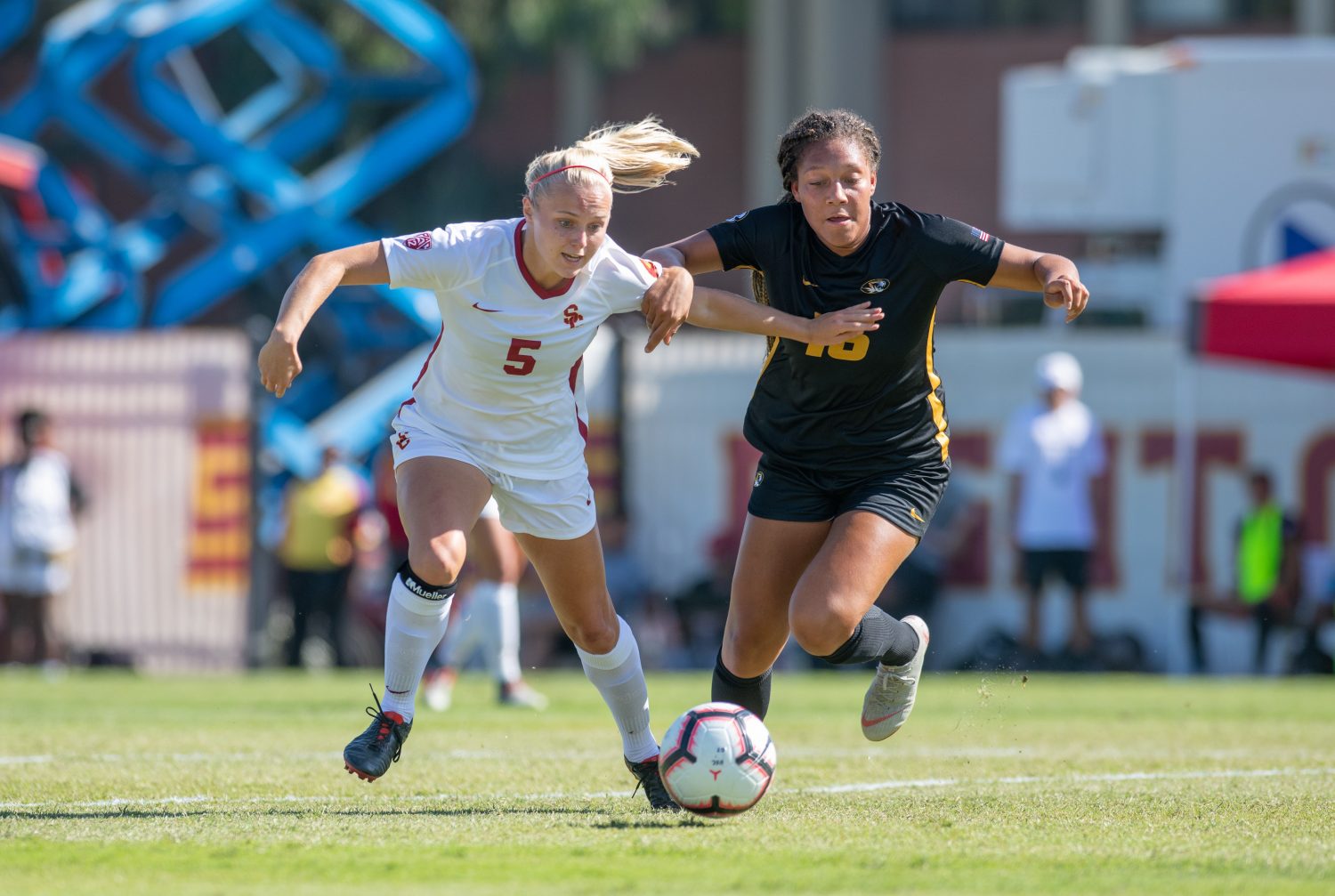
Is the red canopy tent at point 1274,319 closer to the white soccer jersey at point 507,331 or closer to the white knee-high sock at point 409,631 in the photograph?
the white soccer jersey at point 507,331

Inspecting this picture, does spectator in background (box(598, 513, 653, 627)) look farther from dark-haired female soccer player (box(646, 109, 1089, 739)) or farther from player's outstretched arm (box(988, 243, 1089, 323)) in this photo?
player's outstretched arm (box(988, 243, 1089, 323))

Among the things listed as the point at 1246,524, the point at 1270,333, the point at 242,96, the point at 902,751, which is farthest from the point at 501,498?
the point at 242,96

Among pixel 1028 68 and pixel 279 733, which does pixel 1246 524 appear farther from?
pixel 1028 68

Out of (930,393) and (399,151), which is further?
(399,151)

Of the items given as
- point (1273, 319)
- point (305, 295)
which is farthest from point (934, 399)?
point (1273, 319)

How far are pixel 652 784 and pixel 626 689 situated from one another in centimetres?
32

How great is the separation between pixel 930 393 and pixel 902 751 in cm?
238

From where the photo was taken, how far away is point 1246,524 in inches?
585

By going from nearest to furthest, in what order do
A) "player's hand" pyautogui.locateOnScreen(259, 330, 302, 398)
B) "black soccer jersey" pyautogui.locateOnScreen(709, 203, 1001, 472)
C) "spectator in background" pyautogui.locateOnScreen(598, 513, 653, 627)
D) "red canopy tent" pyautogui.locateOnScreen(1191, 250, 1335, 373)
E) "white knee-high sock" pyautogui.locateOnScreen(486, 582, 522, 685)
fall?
→ 1. "player's hand" pyautogui.locateOnScreen(259, 330, 302, 398)
2. "black soccer jersey" pyautogui.locateOnScreen(709, 203, 1001, 472)
3. "white knee-high sock" pyautogui.locateOnScreen(486, 582, 522, 685)
4. "red canopy tent" pyautogui.locateOnScreen(1191, 250, 1335, 373)
5. "spectator in background" pyautogui.locateOnScreen(598, 513, 653, 627)

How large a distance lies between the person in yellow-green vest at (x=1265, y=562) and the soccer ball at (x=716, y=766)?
9.96 metres

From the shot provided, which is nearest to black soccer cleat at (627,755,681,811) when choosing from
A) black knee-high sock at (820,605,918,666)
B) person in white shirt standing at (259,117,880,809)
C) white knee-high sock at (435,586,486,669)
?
person in white shirt standing at (259,117,880,809)

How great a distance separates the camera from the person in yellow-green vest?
48.0 feet

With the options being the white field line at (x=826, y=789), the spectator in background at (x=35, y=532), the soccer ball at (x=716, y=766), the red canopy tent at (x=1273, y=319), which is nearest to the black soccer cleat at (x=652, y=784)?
the white field line at (x=826, y=789)

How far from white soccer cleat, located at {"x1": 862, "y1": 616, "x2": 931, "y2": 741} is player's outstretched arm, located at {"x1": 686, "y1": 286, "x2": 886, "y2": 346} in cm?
116
